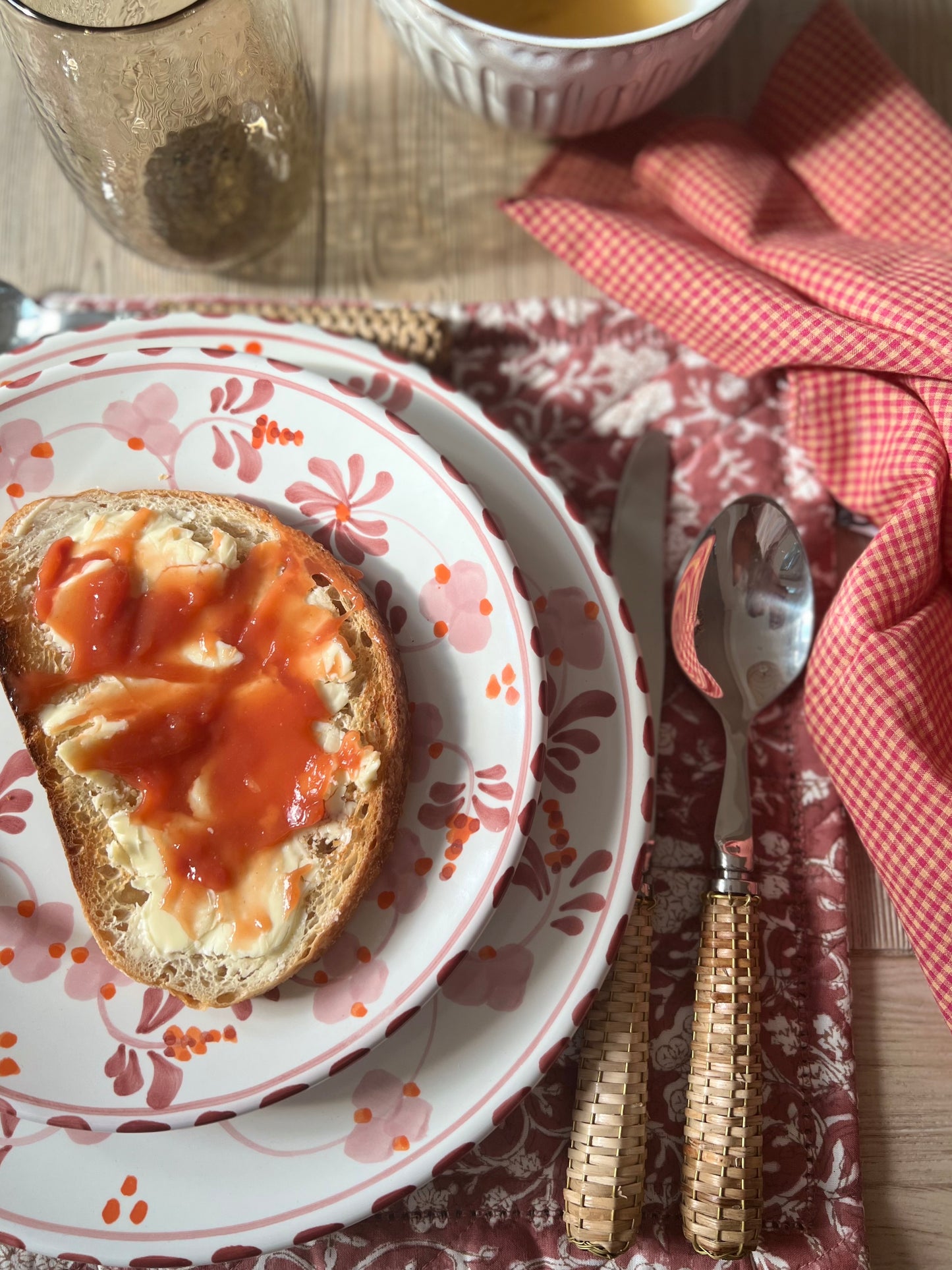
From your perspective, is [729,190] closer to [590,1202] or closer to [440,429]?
[440,429]

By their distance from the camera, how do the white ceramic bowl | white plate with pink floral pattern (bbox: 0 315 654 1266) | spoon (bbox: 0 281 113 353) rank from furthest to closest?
1. spoon (bbox: 0 281 113 353)
2. the white ceramic bowl
3. white plate with pink floral pattern (bbox: 0 315 654 1266)

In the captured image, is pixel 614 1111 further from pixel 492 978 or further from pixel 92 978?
pixel 92 978

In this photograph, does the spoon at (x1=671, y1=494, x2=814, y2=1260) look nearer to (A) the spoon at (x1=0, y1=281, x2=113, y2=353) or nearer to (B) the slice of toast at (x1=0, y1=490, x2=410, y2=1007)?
(B) the slice of toast at (x1=0, y1=490, x2=410, y2=1007)

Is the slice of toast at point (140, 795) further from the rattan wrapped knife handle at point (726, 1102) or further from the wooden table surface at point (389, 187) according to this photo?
the wooden table surface at point (389, 187)

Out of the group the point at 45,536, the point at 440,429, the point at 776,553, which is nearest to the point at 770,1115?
the point at 776,553

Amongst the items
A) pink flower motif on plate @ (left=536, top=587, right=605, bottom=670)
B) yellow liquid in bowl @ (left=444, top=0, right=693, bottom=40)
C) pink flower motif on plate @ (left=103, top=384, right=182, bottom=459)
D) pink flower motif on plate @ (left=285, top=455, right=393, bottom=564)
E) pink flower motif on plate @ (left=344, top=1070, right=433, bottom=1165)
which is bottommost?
pink flower motif on plate @ (left=344, top=1070, right=433, bottom=1165)

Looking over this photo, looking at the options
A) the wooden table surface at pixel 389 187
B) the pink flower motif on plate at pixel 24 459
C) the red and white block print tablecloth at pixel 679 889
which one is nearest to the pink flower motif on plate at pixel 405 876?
the red and white block print tablecloth at pixel 679 889

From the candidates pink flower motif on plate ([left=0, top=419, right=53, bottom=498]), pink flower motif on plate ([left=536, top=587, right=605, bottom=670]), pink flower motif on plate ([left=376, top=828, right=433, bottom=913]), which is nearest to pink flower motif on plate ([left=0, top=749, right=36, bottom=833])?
pink flower motif on plate ([left=0, top=419, right=53, bottom=498])
